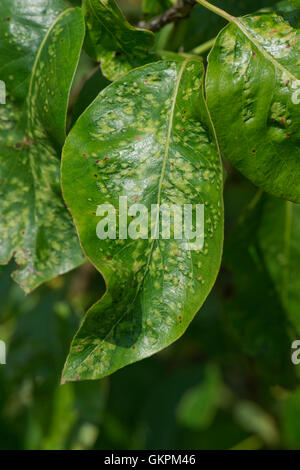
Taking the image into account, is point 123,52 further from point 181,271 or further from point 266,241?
point 266,241

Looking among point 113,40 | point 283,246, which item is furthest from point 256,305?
point 113,40

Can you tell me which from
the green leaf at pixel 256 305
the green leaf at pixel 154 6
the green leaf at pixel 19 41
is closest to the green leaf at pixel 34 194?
the green leaf at pixel 19 41

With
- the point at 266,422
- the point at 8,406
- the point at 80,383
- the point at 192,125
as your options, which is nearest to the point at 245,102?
the point at 192,125

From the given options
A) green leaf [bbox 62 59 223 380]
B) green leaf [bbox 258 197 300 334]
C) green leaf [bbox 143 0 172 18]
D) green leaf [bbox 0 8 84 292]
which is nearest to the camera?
green leaf [bbox 62 59 223 380]

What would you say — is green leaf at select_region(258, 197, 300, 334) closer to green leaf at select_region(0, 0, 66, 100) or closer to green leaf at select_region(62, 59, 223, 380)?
green leaf at select_region(62, 59, 223, 380)

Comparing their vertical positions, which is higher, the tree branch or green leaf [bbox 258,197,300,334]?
the tree branch

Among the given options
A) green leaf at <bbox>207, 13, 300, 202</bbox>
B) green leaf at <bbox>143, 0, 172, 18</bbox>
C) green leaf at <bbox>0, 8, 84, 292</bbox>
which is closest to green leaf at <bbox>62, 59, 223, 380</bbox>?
green leaf at <bbox>207, 13, 300, 202</bbox>

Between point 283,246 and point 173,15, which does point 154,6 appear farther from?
point 283,246

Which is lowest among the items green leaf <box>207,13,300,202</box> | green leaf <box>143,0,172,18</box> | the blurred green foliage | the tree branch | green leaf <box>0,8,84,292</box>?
the blurred green foliage
